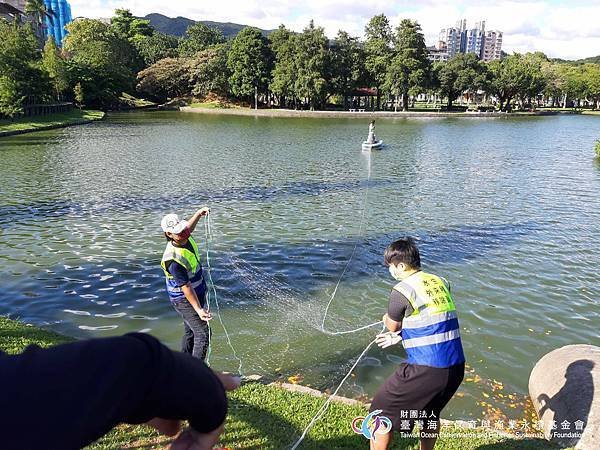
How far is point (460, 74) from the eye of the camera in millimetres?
99938

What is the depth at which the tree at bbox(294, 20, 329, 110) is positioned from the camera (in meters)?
86.1

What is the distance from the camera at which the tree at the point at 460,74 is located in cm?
10009

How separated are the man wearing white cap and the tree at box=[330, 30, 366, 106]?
87301 millimetres

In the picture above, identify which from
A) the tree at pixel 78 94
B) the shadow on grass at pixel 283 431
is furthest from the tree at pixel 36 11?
the shadow on grass at pixel 283 431

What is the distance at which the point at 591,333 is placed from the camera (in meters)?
10.5

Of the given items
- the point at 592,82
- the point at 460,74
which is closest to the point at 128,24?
the point at 460,74

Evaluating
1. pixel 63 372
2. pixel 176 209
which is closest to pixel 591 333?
pixel 63 372

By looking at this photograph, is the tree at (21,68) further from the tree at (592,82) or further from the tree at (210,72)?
the tree at (592,82)

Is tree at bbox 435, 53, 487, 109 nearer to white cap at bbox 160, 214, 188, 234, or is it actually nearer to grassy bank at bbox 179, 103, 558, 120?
grassy bank at bbox 179, 103, 558, 120

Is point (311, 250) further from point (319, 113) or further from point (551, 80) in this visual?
point (551, 80)

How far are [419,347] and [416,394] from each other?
46 centimetres

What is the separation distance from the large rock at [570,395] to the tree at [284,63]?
8553 centimetres

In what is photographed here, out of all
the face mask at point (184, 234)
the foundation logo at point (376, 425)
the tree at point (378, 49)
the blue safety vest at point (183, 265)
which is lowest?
the foundation logo at point (376, 425)

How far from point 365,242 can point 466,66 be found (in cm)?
9733
